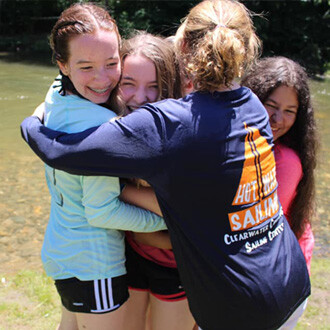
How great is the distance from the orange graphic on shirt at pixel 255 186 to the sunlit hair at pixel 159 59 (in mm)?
653

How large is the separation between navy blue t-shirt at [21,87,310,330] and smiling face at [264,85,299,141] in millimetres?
678

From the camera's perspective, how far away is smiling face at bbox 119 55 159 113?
2186 mm

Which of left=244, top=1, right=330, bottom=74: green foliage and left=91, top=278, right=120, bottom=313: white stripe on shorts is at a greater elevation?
left=91, top=278, right=120, bottom=313: white stripe on shorts

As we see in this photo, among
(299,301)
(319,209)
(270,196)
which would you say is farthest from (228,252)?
(319,209)

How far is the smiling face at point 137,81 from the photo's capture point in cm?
219

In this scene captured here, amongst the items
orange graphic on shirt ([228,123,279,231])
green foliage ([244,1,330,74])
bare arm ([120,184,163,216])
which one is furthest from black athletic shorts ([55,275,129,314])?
green foliage ([244,1,330,74])

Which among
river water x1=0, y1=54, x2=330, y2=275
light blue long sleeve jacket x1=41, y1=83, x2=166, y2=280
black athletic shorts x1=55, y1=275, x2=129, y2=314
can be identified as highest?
light blue long sleeve jacket x1=41, y1=83, x2=166, y2=280

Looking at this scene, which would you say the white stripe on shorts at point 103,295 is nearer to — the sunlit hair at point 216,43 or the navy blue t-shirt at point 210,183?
the navy blue t-shirt at point 210,183

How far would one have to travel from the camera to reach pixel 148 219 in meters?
2.04

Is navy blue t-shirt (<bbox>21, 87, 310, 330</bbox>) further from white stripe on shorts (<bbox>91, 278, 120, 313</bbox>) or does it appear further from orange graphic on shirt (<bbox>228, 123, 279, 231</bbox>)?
white stripe on shorts (<bbox>91, 278, 120, 313</bbox>)

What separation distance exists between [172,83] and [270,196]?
2.64 feet

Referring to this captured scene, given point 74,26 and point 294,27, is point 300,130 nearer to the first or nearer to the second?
point 74,26

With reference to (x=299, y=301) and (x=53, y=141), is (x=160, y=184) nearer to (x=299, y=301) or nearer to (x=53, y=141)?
(x=53, y=141)

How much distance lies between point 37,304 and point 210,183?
8.04ft
